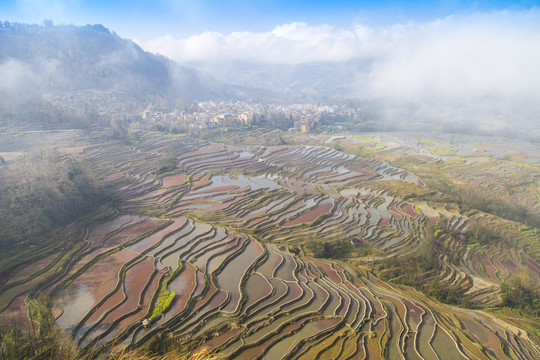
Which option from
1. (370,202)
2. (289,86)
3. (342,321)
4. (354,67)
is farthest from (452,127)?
(354,67)

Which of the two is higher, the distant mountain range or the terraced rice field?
the distant mountain range

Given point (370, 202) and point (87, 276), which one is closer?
point (87, 276)

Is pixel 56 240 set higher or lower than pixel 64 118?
lower

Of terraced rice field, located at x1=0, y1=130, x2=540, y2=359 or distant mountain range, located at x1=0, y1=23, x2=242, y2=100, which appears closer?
terraced rice field, located at x1=0, y1=130, x2=540, y2=359

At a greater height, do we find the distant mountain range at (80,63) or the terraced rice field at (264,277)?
the distant mountain range at (80,63)

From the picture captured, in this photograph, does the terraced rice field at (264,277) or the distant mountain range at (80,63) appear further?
the distant mountain range at (80,63)

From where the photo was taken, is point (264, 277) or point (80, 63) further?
point (80, 63)

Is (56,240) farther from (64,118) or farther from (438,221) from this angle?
(64,118)

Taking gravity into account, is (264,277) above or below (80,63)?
below
